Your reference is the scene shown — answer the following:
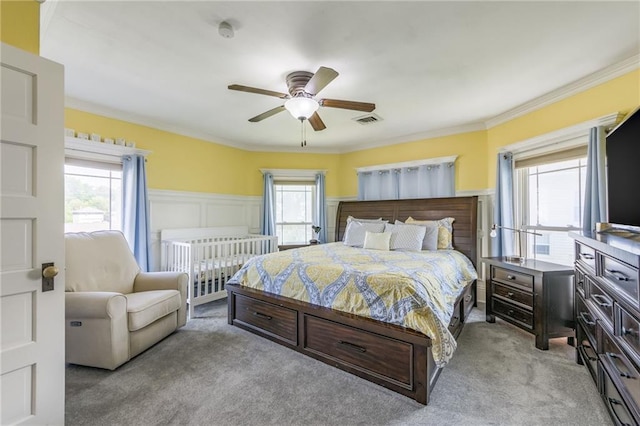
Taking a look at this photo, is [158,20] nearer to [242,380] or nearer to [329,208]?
[242,380]

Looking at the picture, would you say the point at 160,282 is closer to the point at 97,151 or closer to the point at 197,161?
the point at 97,151

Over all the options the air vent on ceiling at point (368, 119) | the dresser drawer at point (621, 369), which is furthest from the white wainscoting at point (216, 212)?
the dresser drawer at point (621, 369)

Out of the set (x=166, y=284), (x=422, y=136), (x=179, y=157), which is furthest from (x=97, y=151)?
(x=422, y=136)

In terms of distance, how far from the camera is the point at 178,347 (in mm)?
2619

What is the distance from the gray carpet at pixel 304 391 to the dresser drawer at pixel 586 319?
0.39 meters

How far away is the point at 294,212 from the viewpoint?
5.60 m

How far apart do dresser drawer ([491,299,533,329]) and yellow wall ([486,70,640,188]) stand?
1682 mm

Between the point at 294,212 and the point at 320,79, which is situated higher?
the point at 320,79

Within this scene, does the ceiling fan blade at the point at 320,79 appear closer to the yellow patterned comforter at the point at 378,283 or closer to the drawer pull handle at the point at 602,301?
the yellow patterned comforter at the point at 378,283

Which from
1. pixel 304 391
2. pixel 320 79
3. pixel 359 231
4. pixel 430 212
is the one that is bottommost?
pixel 304 391

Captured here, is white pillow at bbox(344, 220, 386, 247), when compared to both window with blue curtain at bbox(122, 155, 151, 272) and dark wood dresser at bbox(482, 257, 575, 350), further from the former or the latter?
window with blue curtain at bbox(122, 155, 151, 272)

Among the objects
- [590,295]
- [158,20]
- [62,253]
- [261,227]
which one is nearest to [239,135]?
[261,227]

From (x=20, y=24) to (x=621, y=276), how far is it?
3255 mm

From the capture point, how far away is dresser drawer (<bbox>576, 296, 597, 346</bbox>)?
1904 mm
